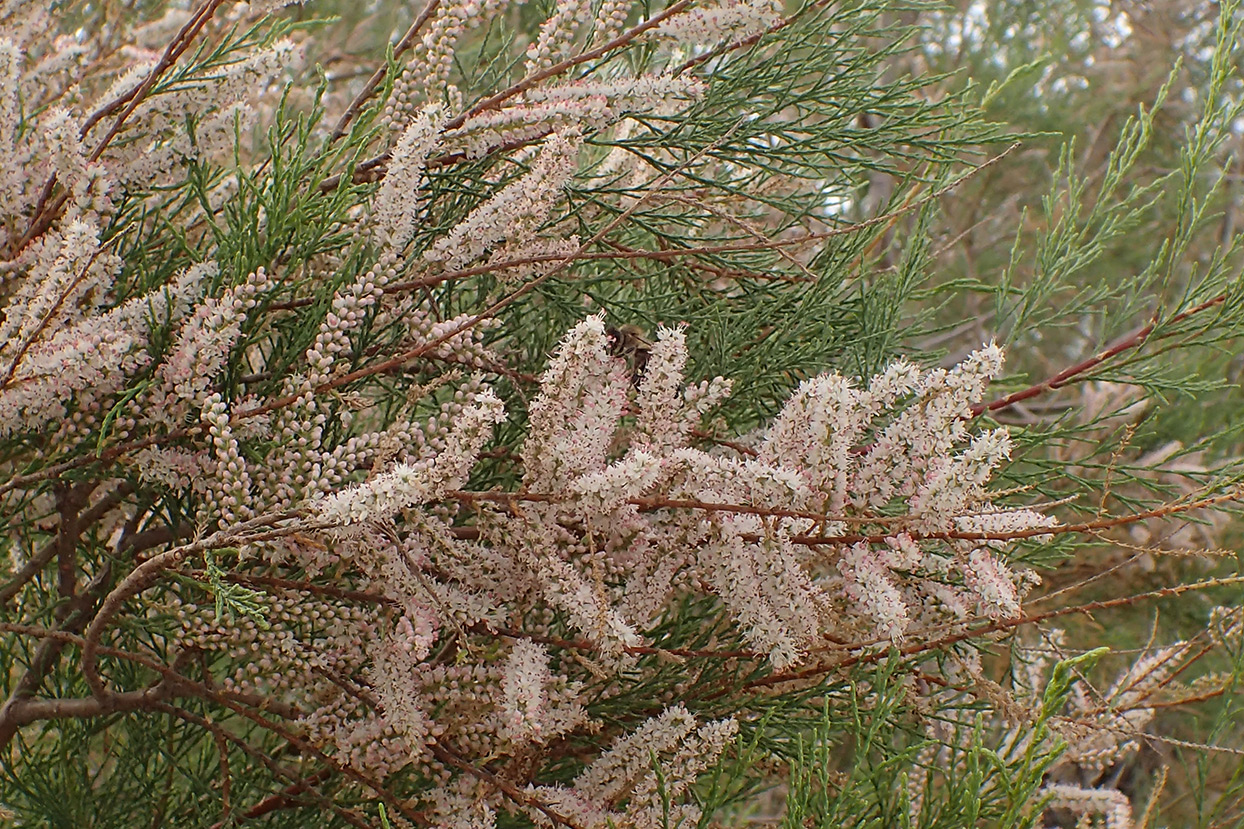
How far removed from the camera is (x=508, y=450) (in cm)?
173

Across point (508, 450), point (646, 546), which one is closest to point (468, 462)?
point (646, 546)

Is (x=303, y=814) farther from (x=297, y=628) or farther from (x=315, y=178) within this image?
(x=315, y=178)

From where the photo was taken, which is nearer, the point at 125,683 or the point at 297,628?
the point at 297,628

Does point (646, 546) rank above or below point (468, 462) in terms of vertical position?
below

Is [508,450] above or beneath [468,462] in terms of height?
beneath

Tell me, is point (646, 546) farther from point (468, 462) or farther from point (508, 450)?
point (508, 450)

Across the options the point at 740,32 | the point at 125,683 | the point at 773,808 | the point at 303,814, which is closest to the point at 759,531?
the point at 740,32

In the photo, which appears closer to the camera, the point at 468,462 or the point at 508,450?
the point at 468,462

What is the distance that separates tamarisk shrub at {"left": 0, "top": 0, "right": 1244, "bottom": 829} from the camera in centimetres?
131

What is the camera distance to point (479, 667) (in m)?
1.44

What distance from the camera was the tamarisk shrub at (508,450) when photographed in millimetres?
1311

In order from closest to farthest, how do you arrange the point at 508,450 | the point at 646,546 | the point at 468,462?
the point at 468,462 < the point at 646,546 < the point at 508,450

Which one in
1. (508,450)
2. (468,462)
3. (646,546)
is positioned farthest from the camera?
(508,450)

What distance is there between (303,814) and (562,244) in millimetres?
1096
